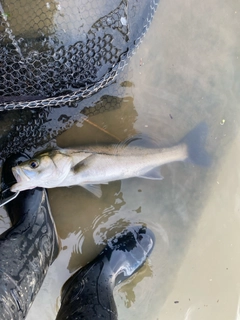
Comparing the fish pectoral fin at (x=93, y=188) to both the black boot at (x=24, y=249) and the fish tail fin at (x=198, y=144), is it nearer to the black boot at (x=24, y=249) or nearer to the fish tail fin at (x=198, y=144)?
the black boot at (x=24, y=249)

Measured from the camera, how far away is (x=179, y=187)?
264 centimetres

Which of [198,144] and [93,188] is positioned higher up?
[198,144]

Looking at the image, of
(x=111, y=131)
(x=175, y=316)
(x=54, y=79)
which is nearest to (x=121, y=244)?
(x=175, y=316)

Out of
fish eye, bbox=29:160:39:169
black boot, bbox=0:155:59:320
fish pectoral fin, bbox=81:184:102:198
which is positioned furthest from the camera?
fish pectoral fin, bbox=81:184:102:198

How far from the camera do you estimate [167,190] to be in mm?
2629

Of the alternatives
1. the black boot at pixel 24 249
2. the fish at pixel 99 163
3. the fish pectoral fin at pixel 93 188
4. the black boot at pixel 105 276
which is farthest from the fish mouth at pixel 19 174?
the black boot at pixel 105 276

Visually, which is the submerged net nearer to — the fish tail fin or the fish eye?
the fish eye

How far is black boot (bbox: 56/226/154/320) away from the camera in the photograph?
2.05m

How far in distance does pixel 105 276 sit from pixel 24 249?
669 millimetres

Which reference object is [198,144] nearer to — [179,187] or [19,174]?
[179,187]

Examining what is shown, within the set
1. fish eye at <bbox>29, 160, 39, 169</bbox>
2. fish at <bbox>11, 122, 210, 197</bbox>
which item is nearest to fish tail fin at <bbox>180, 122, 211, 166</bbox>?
A: fish at <bbox>11, 122, 210, 197</bbox>

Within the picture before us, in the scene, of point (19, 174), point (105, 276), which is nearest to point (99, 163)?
point (19, 174)

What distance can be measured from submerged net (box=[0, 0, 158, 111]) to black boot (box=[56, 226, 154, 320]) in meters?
1.22

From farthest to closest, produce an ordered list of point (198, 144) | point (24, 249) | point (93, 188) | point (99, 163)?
point (198, 144) → point (93, 188) → point (99, 163) → point (24, 249)
